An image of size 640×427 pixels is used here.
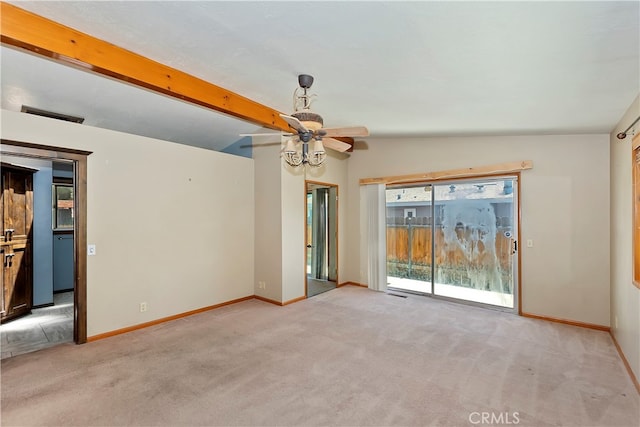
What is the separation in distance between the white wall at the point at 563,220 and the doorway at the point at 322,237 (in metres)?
2.86

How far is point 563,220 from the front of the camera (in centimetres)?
392

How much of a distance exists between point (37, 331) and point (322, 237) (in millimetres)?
4713

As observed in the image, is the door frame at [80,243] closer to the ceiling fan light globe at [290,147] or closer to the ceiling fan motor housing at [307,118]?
the ceiling fan light globe at [290,147]

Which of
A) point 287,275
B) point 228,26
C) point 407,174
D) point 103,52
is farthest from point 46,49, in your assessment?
point 407,174

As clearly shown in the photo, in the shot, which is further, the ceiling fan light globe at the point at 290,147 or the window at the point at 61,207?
the window at the point at 61,207

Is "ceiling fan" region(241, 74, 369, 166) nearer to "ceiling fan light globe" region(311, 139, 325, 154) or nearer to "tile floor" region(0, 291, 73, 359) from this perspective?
"ceiling fan light globe" region(311, 139, 325, 154)

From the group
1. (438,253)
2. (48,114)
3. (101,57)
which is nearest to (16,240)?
(48,114)

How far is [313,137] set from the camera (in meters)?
2.89

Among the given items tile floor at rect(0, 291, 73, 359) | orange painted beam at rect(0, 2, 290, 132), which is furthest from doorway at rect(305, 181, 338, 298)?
tile floor at rect(0, 291, 73, 359)

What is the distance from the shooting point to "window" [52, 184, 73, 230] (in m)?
5.63

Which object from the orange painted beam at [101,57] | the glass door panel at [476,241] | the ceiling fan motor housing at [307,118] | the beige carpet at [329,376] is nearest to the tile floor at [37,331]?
the beige carpet at [329,376]

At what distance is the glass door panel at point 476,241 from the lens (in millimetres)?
4430

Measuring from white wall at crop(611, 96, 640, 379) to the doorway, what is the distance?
13.1 ft

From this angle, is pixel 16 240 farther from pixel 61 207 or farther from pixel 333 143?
pixel 333 143
